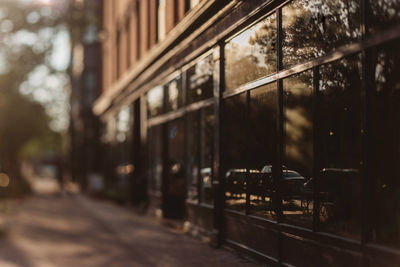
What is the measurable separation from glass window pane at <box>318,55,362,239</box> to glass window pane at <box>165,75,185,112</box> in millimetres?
7755

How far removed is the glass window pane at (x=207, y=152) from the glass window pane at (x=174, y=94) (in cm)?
220

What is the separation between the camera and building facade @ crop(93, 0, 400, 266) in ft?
21.5

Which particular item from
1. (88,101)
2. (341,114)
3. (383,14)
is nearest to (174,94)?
(341,114)

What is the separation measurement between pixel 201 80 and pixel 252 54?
10.3 ft

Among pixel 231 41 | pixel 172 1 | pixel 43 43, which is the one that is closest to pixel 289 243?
pixel 231 41

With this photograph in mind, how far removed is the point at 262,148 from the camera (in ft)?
32.7

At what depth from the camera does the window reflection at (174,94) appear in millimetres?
15607

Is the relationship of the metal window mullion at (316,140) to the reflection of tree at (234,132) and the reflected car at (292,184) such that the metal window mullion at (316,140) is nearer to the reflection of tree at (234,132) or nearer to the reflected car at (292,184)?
the reflected car at (292,184)

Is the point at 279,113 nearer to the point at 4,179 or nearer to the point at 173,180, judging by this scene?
the point at 173,180

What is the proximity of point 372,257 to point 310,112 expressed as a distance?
2.60m

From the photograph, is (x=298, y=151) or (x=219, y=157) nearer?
(x=298, y=151)

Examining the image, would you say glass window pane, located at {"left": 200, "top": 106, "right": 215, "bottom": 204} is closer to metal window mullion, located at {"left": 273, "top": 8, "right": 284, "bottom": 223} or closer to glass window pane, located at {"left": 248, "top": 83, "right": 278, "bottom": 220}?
glass window pane, located at {"left": 248, "top": 83, "right": 278, "bottom": 220}

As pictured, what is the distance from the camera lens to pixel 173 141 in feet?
54.8

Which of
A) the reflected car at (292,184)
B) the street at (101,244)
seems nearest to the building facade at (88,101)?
the street at (101,244)
